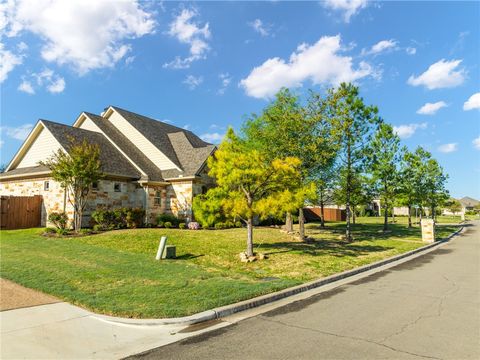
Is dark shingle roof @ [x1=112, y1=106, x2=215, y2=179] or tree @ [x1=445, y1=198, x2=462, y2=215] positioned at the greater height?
dark shingle roof @ [x1=112, y1=106, x2=215, y2=179]

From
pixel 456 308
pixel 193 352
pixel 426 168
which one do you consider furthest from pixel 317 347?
pixel 426 168

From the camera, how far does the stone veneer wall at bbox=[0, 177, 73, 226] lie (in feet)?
70.1

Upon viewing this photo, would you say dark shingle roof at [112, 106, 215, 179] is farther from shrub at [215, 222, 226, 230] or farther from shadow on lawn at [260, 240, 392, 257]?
shadow on lawn at [260, 240, 392, 257]

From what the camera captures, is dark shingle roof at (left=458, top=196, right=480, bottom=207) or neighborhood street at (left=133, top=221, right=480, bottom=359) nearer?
neighborhood street at (left=133, top=221, right=480, bottom=359)

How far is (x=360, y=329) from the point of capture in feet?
19.9

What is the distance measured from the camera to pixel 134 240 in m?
16.3

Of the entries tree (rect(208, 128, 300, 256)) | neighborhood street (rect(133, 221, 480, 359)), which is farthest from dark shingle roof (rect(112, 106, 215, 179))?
neighborhood street (rect(133, 221, 480, 359))

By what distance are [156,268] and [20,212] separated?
51.2 ft

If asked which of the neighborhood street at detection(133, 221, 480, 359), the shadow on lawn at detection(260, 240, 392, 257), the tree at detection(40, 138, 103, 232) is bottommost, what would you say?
the neighborhood street at detection(133, 221, 480, 359)

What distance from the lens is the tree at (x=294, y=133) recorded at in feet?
62.6

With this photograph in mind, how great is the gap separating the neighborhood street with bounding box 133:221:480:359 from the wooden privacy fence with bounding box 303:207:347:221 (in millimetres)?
36823

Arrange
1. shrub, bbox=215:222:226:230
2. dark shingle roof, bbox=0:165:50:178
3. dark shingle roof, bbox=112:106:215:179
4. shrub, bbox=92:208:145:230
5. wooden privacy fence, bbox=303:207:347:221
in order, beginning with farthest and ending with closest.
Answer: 1. wooden privacy fence, bbox=303:207:347:221
2. dark shingle roof, bbox=112:106:215:179
3. shrub, bbox=215:222:226:230
4. dark shingle roof, bbox=0:165:50:178
5. shrub, bbox=92:208:145:230

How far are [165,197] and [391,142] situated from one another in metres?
20.1

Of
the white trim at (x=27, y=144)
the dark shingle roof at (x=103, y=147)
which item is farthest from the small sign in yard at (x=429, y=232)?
the white trim at (x=27, y=144)
